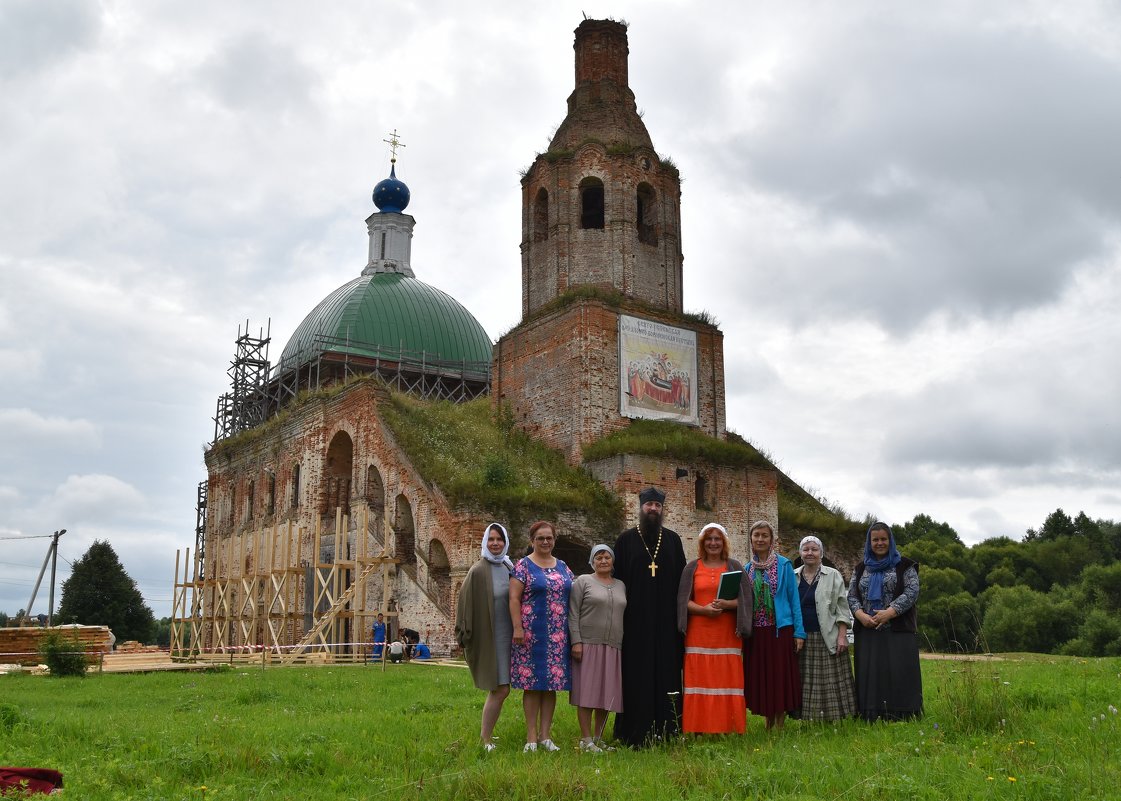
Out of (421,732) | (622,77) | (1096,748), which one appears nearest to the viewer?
(1096,748)

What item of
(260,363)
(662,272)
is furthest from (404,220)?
(662,272)

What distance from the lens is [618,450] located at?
21.7 m

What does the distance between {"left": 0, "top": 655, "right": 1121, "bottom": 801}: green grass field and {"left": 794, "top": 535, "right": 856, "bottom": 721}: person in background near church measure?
0.24m

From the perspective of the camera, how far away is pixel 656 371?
2375cm

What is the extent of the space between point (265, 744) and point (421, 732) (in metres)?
1.13

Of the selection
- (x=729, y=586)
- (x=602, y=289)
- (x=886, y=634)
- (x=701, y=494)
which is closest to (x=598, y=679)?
(x=729, y=586)

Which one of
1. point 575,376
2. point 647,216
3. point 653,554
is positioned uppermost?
point 647,216

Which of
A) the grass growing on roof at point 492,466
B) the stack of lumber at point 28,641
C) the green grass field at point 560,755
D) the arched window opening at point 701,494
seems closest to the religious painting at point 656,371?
the arched window opening at point 701,494

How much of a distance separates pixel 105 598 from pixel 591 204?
25.7 meters

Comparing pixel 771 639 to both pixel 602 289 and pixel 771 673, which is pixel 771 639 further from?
pixel 602 289

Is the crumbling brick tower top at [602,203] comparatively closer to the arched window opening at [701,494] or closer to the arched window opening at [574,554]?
the arched window opening at [701,494]

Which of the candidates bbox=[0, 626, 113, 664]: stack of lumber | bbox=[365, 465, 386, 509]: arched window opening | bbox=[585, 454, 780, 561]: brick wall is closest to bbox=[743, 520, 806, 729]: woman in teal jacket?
bbox=[0, 626, 113, 664]: stack of lumber

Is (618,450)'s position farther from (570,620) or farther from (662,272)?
(570,620)

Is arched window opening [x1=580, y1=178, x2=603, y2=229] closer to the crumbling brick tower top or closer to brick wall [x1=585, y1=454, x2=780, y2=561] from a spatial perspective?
the crumbling brick tower top
